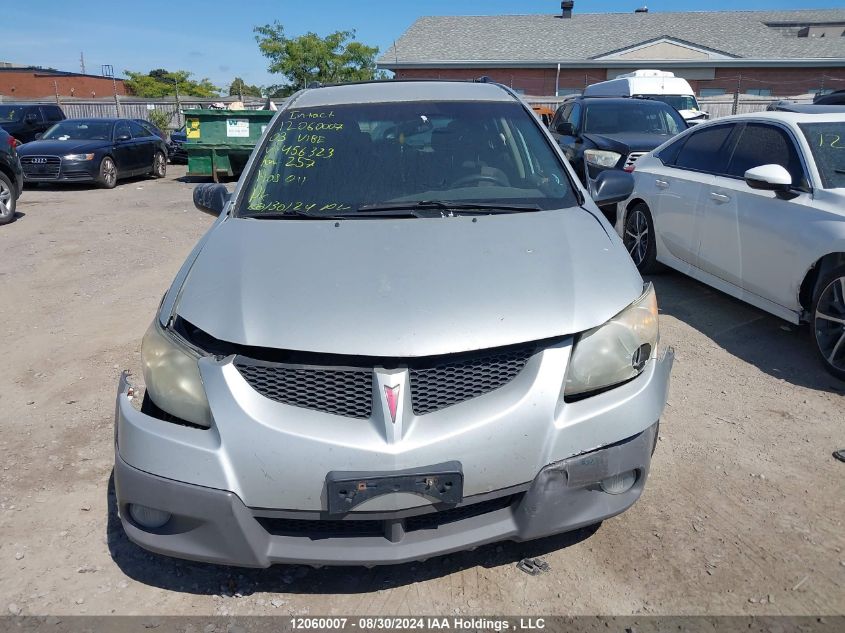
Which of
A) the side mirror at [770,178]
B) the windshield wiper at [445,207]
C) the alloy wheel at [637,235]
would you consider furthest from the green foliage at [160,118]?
the windshield wiper at [445,207]

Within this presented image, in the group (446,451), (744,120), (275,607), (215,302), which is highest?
(744,120)

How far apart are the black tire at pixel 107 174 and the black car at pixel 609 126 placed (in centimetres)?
941

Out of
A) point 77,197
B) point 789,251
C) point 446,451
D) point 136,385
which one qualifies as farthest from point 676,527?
point 77,197

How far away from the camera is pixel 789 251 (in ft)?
Result: 14.5

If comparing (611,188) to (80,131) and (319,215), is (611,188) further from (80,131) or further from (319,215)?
(80,131)

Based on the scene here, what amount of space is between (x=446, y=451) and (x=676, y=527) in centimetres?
133

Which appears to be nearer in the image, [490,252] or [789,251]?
[490,252]

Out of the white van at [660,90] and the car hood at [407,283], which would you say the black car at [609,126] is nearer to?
the white van at [660,90]

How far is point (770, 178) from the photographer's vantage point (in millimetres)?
4445

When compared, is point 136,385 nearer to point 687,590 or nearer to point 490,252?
point 490,252

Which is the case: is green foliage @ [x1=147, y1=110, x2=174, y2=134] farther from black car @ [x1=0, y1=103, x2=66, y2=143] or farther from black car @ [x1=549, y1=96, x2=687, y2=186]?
black car @ [x1=549, y1=96, x2=687, y2=186]

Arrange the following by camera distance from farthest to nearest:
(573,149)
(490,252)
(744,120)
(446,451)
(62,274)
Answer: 1. (573,149)
2. (62,274)
3. (744,120)
4. (490,252)
5. (446,451)

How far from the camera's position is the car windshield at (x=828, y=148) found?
4375mm

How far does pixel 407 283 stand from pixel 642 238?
4663 mm
